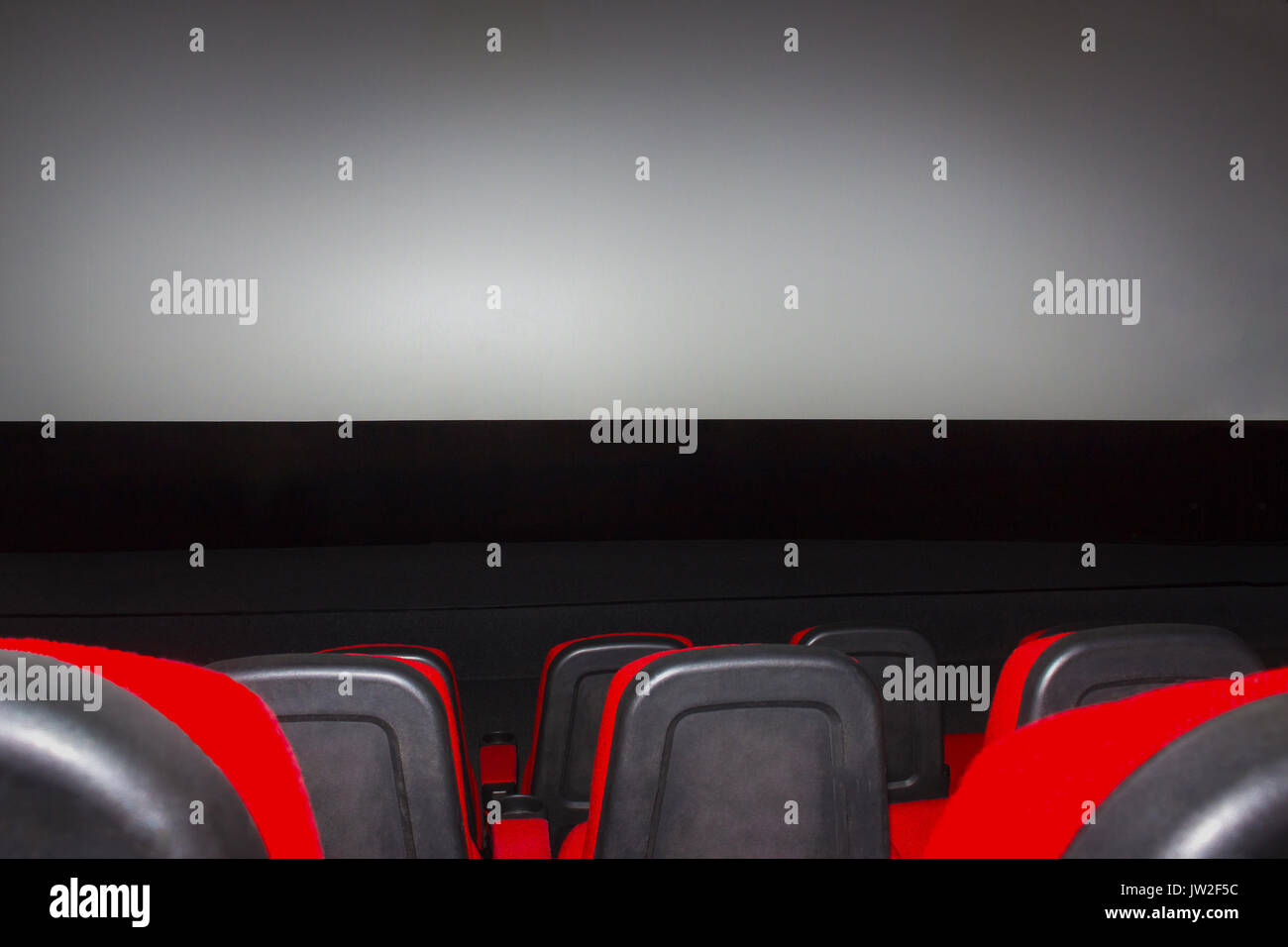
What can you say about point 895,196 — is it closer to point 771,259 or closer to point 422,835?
point 771,259

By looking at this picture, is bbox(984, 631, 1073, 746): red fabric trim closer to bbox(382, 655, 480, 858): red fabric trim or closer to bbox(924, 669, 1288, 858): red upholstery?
bbox(382, 655, 480, 858): red fabric trim

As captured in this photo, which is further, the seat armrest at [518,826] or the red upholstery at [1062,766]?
the seat armrest at [518,826]

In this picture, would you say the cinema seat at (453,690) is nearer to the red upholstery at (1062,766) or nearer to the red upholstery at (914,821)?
the red upholstery at (914,821)

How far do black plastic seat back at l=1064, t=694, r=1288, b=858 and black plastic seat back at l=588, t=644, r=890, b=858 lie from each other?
90 cm

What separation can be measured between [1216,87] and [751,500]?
3490mm

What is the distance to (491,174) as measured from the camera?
5.22 meters

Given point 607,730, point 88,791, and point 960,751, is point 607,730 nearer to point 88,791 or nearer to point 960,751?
point 88,791

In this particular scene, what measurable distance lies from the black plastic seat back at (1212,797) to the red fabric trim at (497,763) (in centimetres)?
188

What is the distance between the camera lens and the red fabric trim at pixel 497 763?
208 centimetres

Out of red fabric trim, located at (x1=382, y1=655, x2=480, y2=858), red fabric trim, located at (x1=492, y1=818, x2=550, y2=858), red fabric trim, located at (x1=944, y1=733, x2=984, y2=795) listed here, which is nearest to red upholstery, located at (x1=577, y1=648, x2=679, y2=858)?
red fabric trim, located at (x1=382, y1=655, x2=480, y2=858)

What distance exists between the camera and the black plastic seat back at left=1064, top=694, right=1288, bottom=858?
29cm

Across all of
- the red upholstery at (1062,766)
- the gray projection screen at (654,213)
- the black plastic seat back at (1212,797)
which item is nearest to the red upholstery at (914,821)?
the red upholstery at (1062,766)

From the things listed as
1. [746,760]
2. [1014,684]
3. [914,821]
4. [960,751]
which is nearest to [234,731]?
[746,760]
